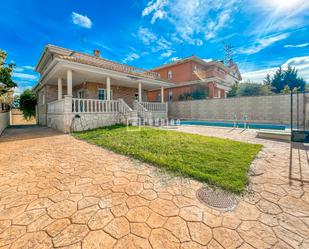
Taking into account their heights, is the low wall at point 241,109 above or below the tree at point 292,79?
below

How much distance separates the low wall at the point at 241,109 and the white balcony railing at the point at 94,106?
938 cm

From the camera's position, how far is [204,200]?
Answer: 232 cm

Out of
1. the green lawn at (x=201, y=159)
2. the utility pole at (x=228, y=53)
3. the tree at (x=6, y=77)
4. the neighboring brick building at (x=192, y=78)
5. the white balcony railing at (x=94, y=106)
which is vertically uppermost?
the utility pole at (x=228, y=53)

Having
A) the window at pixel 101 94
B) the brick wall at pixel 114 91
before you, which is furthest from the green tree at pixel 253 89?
the window at pixel 101 94

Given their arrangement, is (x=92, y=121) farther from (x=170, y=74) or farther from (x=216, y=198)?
(x=170, y=74)

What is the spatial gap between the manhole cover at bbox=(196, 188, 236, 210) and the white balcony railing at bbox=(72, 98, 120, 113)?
29.4 ft

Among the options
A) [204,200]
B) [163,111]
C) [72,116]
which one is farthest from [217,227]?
[163,111]

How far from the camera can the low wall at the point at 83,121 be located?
859 cm

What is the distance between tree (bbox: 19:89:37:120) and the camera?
66.5ft

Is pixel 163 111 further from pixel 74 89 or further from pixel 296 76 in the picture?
pixel 296 76

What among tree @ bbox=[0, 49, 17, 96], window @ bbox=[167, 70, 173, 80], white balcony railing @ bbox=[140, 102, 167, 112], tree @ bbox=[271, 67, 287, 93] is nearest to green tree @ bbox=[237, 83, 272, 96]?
tree @ bbox=[271, 67, 287, 93]

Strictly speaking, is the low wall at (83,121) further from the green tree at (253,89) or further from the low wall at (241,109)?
the green tree at (253,89)

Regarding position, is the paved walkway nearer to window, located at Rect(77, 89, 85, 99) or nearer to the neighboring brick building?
window, located at Rect(77, 89, 85, 99)

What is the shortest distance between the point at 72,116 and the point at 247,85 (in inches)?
888
